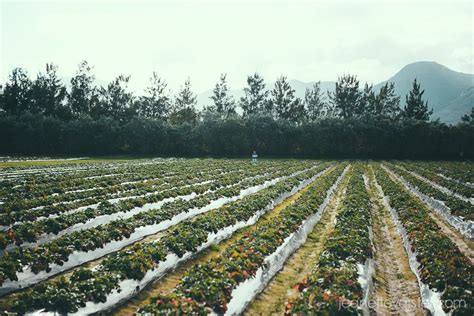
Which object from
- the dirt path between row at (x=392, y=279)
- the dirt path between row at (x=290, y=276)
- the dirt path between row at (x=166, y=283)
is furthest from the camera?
the dirt path between row at (x=392, y=279)

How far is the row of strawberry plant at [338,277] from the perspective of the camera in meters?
7.61

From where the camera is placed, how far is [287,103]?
92875 millimetres

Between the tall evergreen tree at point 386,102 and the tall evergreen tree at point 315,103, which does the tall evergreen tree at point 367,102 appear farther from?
the tall evergreen tree at point 315,103

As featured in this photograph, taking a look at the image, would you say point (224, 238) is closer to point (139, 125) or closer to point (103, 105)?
point (139, 125)

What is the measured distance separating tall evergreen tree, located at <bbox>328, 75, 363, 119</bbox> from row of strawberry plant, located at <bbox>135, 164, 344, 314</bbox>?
8532cm

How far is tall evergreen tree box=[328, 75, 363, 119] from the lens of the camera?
93938 millimetres

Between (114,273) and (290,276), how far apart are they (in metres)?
5.24

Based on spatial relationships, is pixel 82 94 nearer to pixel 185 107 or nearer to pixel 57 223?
pixel 185 107

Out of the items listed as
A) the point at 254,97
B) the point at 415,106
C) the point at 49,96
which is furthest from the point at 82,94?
the point at 415,106

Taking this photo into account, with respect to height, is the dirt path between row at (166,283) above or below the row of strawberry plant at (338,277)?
below

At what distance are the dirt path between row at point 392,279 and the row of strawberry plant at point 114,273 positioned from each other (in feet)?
18.9

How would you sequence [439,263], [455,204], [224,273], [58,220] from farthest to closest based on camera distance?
[455,204]
[58,220]
[439,263]
[224,273]

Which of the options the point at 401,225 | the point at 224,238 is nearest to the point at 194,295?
the point at 224,238

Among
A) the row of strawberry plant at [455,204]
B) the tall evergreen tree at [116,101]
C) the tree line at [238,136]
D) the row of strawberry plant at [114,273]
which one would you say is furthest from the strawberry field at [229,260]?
the tall evergreen tree at [116,101]
